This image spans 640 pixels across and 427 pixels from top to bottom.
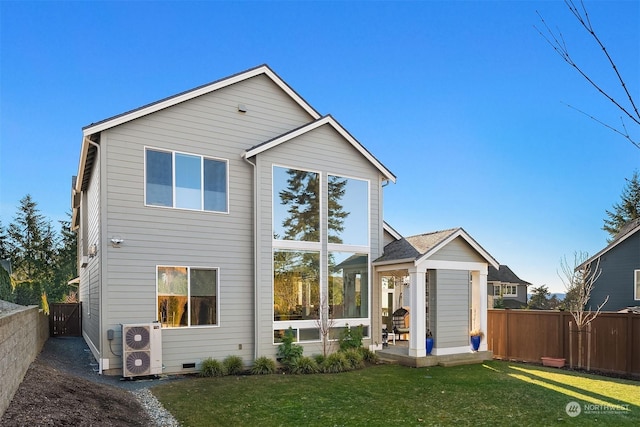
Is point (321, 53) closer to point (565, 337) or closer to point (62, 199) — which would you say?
point (565, 337)

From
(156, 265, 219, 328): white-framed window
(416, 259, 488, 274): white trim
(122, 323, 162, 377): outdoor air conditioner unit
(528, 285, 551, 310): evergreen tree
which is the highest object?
(416, 259, 488, 274): white trim

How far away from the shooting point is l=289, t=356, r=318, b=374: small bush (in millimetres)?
11398

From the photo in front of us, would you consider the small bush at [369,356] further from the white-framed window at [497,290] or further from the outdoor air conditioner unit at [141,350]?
the white-framed window at [497,290]

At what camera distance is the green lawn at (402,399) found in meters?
7.06

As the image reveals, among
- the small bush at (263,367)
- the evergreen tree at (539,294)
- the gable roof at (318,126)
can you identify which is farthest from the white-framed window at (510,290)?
the small bush at (263,367)

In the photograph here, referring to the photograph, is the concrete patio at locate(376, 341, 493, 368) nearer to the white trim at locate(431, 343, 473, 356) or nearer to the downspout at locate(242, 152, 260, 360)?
the white trim at locate(431, 343, 473, 356)

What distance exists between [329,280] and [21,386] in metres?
8.30

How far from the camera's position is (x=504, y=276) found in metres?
36.3

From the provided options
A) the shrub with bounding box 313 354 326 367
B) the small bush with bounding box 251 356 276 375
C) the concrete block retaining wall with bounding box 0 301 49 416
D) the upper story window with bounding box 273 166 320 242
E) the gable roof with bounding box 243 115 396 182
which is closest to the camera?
the concrete block retaining wall with bounding box 0 301 49 416

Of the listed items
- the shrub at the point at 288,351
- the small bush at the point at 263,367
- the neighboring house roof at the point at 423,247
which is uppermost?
the neighboring house roof at the point at 423,247

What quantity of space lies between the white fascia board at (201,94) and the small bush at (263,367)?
268 inches

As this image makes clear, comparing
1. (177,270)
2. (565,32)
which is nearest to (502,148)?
(177,270)

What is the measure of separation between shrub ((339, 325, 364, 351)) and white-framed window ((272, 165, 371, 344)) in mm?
184

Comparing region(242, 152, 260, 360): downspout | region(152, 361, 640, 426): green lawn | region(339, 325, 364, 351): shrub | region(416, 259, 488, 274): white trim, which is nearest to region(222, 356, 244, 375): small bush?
region(242, 152, 260, 360): downspout
